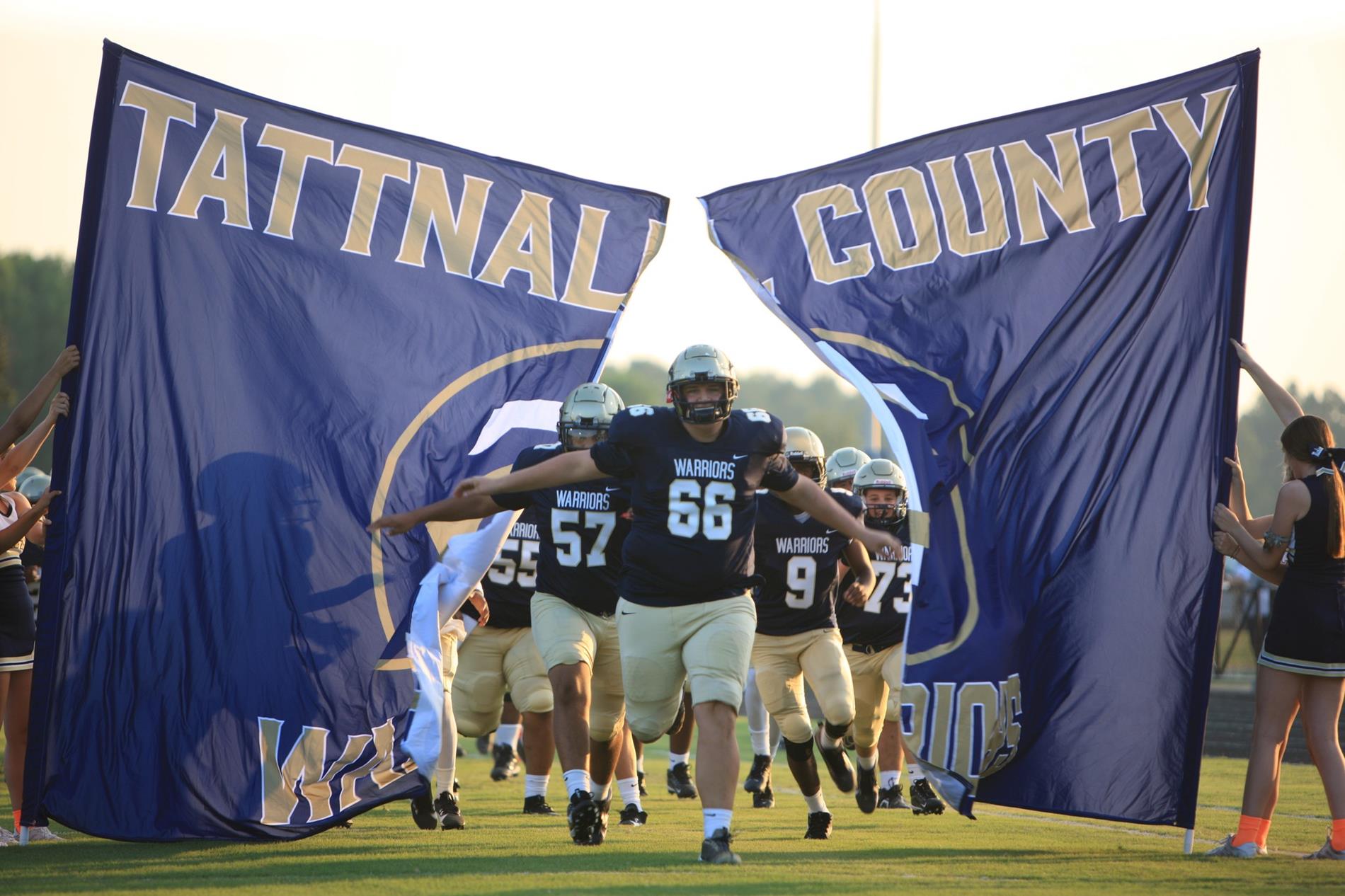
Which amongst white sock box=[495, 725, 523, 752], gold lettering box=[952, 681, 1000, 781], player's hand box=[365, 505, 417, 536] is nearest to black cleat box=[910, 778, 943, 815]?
gold lettering box=[952, 681, 1000, 781]

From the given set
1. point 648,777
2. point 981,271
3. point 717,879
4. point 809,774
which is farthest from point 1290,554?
point 648,777

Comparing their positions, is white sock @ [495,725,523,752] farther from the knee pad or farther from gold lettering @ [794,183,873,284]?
gold lettering @ [794,183,873,284]

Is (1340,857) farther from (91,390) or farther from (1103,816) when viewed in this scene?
(91,390)

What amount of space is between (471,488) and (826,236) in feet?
7.82

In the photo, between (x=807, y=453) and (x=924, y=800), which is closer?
(x=924, y=800)

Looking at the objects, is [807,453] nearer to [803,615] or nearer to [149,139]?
[803,615]

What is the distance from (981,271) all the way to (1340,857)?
326cm

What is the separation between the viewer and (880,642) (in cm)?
943

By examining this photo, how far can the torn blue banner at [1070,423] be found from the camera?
278 inches

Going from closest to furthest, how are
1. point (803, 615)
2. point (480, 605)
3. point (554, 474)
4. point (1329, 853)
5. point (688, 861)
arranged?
point (688, 861) → point (554, 474) → point (1329, 853) → point (480, 605) → point (803, 615)

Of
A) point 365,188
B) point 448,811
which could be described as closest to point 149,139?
point 365,188

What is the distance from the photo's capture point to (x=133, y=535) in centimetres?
683

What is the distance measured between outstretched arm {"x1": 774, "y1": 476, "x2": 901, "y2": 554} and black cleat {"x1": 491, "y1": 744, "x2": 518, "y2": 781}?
5.23 m

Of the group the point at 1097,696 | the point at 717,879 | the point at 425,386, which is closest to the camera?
the point at 717,879
